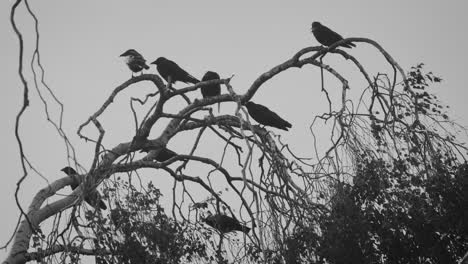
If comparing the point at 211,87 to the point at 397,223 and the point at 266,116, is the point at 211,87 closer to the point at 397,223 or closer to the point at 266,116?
the point at 266,116

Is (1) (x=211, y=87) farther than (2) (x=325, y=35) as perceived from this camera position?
Yes

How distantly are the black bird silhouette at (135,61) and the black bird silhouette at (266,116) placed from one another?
244 centimetres

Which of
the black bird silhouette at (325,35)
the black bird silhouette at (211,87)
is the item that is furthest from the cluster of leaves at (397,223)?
the black bird silhouette at (211,87)

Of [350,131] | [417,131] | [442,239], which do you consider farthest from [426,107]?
[442,239]

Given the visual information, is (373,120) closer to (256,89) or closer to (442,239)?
(442,239)

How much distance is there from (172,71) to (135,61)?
0.84 metres

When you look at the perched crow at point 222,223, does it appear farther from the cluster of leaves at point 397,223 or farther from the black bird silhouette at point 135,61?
the black bird silhouette at point 135,61

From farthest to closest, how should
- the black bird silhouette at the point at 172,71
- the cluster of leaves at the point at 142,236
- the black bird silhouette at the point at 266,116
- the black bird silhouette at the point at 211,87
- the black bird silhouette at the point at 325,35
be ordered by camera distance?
1. the black bird silhouette at the point at 211,87
2. the black bird silhouette at the point at 172,71
3. the black bird silhouette at the point at 325,35
4. the black bird silhouette at the point at 266,116
5. the cluster of leaves at the point at 142,236

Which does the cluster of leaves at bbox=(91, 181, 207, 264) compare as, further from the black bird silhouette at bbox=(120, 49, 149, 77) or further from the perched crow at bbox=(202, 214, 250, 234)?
the black bird silhouette at bbox=(120, 49, 149, 77)

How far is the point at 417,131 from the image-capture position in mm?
4508

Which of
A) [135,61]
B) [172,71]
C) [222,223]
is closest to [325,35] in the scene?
[172,71]

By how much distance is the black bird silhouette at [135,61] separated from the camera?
895cm

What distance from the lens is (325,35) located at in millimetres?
8477

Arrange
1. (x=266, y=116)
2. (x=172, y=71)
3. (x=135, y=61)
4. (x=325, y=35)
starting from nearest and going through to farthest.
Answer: (x=266, y=116) → (x=325, y=35) → (x=172, y=71) → (x=135, y=61)
